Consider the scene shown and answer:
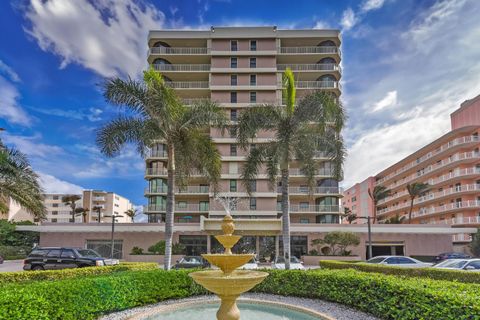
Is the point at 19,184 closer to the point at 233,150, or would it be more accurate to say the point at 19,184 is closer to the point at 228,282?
the point at 228,282

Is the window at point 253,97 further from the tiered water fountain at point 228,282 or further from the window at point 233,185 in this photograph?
the tiered water fountain at point 228,282

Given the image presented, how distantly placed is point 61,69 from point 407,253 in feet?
122

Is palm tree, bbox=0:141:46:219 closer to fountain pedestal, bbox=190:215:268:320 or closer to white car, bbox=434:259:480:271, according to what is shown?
fountain pedestal, bbox=190:215:268:320

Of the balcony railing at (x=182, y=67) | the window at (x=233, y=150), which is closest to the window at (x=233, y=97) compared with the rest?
the balcony railing at (x=182, y=67)

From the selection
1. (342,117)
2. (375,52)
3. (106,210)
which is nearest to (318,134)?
(342,117)

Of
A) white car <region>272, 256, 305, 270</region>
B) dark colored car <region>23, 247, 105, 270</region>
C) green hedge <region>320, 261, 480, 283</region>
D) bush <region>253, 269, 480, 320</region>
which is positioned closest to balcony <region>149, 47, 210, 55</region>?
white car <region>272, 256, 305, 270</region>

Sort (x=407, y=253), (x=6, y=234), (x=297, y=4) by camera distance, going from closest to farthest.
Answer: (x=297, y=4) → (x=407, y=253) → (x=6, y=234)

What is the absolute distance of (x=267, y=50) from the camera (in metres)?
49.8

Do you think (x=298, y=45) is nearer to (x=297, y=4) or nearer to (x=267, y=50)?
(x=267, y=50)

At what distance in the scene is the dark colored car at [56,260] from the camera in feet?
73.4

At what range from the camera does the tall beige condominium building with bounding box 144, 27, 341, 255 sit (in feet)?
154

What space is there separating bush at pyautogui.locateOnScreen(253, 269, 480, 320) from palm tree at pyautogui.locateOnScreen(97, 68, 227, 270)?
6236 millimetres

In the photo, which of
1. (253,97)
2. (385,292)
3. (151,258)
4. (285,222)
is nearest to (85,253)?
(285,222)

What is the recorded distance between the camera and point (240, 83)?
49781 mm
